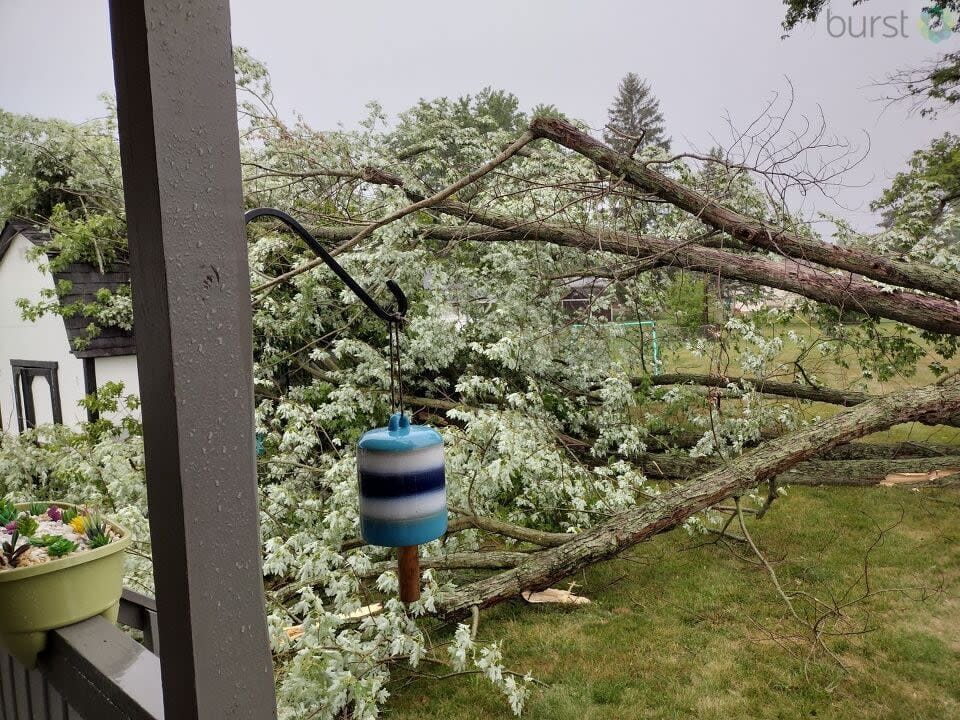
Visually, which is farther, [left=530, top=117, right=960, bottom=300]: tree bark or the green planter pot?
[left=530, top=117, right=960, bottom=300]: tree bark

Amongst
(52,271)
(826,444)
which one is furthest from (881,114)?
(52,271)

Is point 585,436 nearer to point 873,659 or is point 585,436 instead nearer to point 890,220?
point 873,659

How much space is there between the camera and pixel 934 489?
4277 millimetres

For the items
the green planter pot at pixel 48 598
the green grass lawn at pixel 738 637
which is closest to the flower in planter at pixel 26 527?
the green planter pot at pixel 48 598

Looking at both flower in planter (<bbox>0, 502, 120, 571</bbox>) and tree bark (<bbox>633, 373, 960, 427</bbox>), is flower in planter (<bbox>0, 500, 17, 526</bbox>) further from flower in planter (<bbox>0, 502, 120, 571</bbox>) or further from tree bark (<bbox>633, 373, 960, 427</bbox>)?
tree bark (<bbox>633, 373, 960, 427</bbox>)

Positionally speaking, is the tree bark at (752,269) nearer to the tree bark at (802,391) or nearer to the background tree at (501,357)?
the background tree at (501,357)

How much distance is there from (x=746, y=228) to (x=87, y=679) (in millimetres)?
3139

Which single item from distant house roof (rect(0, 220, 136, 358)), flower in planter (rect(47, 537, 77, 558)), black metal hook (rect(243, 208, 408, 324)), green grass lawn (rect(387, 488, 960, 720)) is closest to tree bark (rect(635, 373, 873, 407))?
green grass lawn (rect(387, 488, 960, 720))

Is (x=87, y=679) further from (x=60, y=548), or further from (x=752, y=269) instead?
(x=752, y=269)

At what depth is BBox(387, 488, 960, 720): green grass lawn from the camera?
246cm

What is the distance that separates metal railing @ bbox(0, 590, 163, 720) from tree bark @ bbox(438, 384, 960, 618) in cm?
171

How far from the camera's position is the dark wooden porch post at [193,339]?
0.58 meters

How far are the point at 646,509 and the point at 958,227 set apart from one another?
3133 millimetres

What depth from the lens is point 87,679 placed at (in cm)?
91
